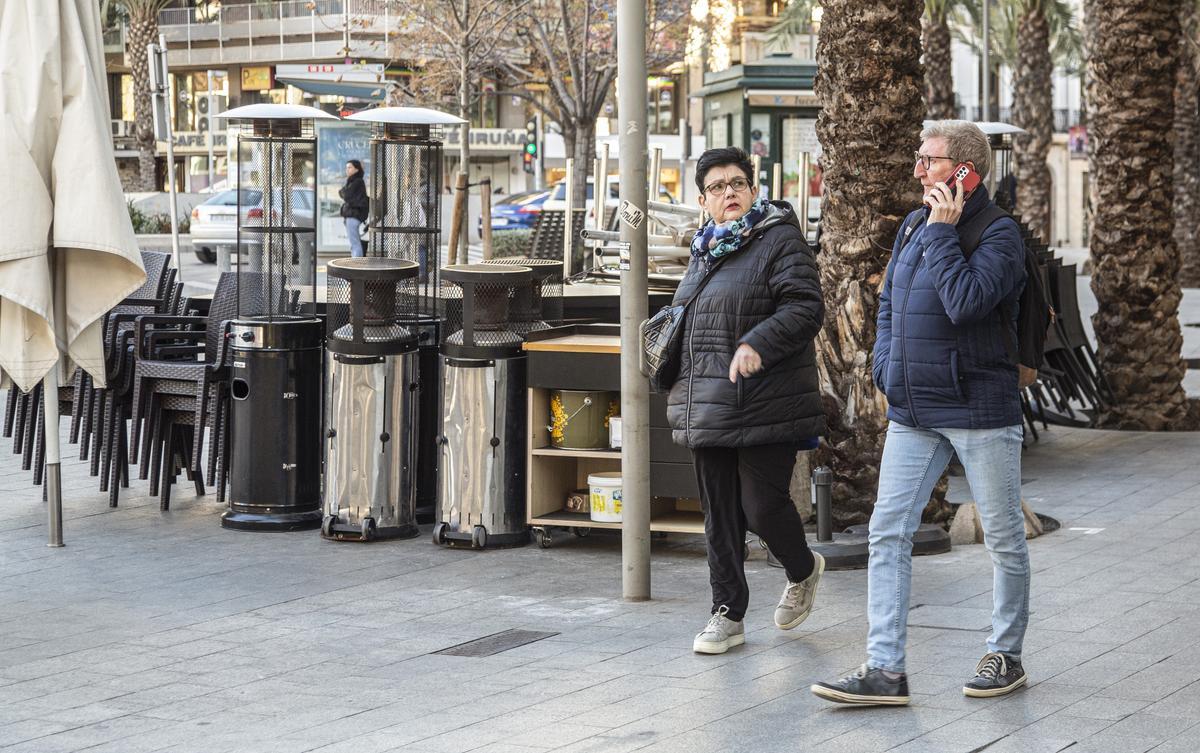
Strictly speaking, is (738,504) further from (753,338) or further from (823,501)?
(823,501)

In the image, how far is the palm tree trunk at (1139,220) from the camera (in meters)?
12.5

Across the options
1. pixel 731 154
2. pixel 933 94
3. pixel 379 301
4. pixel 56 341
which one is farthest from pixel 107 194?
pixel 933 94

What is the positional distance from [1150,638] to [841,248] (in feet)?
9.68

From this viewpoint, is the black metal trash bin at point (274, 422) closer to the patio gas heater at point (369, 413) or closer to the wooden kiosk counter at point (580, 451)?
the patio gas heater at point (369, 413)

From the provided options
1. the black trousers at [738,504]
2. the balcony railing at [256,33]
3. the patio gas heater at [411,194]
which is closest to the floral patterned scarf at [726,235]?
the black trousers at [738,504]

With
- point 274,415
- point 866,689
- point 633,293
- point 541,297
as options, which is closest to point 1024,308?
point 866,689

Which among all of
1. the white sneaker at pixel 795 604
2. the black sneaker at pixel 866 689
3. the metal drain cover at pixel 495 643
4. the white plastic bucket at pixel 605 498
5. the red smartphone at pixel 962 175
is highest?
the red smartphone at pixel 962 175

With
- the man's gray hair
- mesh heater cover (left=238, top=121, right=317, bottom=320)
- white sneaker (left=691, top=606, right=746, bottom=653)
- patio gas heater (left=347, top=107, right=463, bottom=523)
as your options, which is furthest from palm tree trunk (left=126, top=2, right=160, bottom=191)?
the man's gray hair

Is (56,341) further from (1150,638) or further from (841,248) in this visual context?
(1150,638)

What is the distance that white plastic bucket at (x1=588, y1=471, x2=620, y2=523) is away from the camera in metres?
7.97

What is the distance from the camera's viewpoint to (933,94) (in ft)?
95.5

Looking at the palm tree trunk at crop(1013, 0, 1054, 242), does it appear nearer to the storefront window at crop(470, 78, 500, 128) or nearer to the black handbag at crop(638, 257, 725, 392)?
the black handbag at crop(638, 257, 725, 392)

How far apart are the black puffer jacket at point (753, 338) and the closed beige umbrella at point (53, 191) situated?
10.2ft

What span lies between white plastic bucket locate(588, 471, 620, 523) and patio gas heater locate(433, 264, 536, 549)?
402 millimetres
